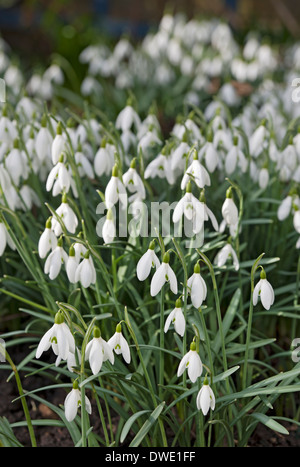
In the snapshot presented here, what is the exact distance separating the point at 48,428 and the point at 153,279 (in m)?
0.88

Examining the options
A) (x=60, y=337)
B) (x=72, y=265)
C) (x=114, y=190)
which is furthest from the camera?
(x=114, y=190)

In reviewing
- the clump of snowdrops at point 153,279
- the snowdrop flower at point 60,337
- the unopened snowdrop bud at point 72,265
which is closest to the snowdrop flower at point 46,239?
the clump of snowdrops at point 153,279

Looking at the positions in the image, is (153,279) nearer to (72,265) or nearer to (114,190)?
(72,265)

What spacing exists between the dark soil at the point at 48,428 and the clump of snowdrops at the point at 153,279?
0.10 feet

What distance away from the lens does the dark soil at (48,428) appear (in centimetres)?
207

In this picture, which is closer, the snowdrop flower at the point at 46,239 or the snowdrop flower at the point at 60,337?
the snowdrop flower at the point at 60,337

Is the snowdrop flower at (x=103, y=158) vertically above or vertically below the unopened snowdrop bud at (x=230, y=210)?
above

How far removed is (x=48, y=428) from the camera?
215 cm

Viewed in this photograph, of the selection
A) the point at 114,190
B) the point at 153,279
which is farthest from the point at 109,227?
the point at 153,279

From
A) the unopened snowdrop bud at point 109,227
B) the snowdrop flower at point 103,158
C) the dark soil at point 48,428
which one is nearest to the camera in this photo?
the unopened snowdrop bud at point 109,227

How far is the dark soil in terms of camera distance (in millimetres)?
2066

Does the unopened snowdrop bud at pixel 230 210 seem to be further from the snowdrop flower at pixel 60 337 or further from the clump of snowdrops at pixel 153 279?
the snowdrop flower at pixel 60 337

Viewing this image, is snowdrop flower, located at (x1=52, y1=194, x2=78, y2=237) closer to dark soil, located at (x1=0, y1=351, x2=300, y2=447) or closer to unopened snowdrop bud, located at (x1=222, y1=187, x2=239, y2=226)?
unopened snowdrop bud, located at (x1=222, y1=187, x2=239, y2=226)

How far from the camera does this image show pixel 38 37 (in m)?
7.15
